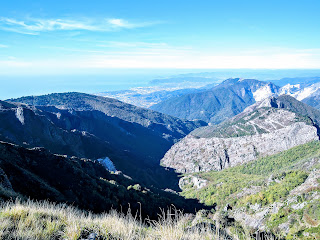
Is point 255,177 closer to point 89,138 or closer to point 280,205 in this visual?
point 280,205

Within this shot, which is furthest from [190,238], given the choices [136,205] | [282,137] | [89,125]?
[89,125]

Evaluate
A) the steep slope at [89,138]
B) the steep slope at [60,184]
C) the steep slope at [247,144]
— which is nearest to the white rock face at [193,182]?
the steep slope at [89,138]

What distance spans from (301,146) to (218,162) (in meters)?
37.5

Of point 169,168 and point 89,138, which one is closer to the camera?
point 89,138

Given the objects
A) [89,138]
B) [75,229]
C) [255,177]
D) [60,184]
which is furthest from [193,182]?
[75,229]

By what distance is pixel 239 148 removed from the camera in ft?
366

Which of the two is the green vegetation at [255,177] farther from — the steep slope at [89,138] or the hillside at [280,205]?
the steep slope at [89,138]

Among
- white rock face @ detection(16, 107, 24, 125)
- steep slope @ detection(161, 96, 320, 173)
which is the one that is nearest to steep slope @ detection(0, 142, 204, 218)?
white rock face @ detection(16, 107, 24, 125)

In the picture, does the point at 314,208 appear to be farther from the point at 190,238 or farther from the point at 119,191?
the point at 190,238

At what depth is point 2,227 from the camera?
181 inches

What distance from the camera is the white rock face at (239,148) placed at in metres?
103

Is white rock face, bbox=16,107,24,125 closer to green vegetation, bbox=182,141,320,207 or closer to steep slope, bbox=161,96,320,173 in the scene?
green vegetation, bbox=182,141,320,207

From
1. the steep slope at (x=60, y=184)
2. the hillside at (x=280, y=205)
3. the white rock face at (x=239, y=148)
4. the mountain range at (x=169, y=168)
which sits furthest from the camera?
the white rock face at (x=239, y=148)

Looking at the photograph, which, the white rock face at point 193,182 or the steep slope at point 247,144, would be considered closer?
the white rock face at point 193,182
